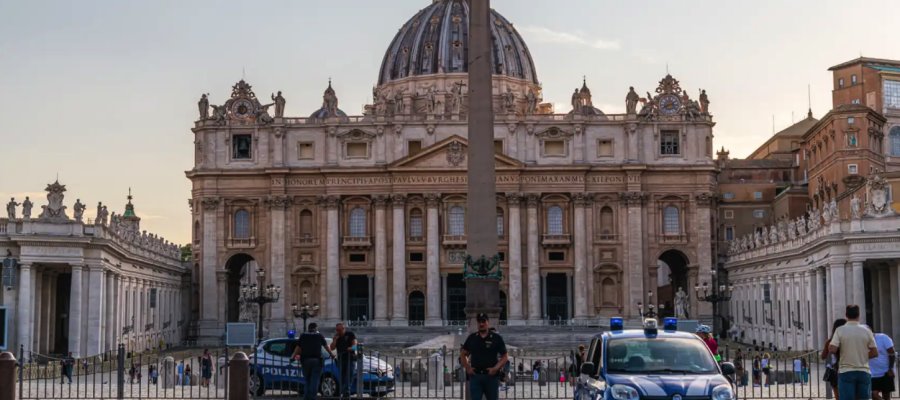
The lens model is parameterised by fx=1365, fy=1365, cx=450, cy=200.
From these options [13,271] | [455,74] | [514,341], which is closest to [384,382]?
[13,271]

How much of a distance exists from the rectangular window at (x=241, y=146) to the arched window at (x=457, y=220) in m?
14.8

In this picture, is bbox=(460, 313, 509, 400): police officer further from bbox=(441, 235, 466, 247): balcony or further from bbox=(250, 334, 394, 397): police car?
bbox=(441, 235, 466, 247): balcony

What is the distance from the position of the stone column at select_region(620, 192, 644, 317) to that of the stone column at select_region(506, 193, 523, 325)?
7186mm

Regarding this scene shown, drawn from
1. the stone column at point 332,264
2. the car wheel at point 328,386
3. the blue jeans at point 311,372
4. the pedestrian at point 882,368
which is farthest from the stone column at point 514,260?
the pedestrian at point 882,368

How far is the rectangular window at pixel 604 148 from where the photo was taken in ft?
309

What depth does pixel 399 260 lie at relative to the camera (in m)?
92.8

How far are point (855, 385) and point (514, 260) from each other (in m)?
71.4

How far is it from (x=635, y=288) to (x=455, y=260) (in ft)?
40.5

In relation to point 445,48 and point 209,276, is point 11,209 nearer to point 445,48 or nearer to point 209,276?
point 209,276

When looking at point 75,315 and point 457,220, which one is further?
point 457,220

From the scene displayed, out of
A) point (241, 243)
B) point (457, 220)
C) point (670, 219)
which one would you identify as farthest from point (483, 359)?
point (241, 243)

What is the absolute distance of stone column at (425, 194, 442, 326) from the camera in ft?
302

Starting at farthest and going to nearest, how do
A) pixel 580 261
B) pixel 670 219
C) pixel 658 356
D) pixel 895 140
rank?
pixel 670 219 < pixel 580 261 < pixel 895 140 < pixel 658 356

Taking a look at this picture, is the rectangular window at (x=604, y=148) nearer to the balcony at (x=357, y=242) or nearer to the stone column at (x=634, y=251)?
the stone column at (x=634, y=251)
